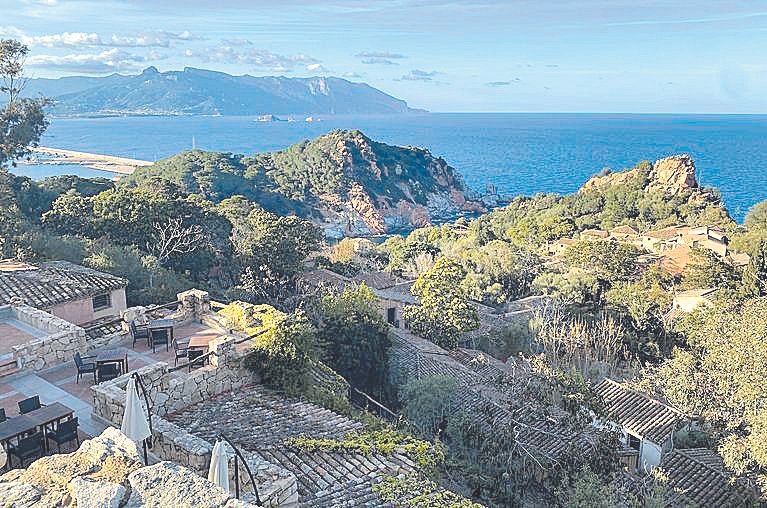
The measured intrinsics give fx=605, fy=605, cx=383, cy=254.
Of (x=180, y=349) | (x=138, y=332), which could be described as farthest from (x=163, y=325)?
(x=180, y=349)

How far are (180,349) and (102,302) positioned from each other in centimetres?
463

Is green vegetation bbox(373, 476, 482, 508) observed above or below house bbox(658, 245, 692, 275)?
above

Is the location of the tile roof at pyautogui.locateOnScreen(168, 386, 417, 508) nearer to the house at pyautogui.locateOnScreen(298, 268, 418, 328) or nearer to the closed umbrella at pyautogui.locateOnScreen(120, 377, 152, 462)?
the closed umbrella at pyautogui.locateOnScreen(120, 377, 152, 462)

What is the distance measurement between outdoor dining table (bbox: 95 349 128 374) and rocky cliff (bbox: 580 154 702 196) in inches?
2376

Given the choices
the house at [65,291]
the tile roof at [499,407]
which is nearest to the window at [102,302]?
the house at [65,291]

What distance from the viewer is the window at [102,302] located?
1509cm

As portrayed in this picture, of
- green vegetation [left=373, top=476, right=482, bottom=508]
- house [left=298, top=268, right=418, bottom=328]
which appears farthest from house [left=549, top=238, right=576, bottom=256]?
green vegetation [left=373, top=476, right=482, bottom=508]

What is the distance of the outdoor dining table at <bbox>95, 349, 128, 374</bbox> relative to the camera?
1057 cm

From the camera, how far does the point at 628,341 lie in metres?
25.2

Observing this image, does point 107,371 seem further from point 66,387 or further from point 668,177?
point 668,177

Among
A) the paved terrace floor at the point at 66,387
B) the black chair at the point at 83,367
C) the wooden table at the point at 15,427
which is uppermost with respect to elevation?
the wooden table at the point at 15,427

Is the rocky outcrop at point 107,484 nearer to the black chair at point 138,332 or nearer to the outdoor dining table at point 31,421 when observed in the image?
the outdoor dining table at point 31,421

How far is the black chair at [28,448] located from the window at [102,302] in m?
7.50

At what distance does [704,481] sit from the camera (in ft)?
46.5
